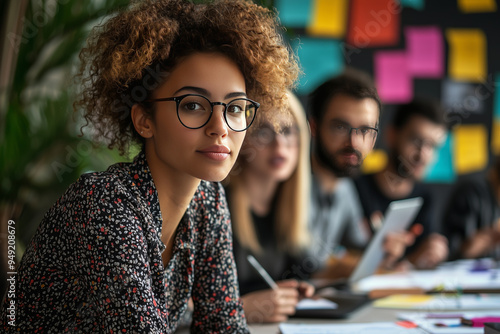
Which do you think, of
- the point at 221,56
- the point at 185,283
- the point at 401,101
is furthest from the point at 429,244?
the point at 221,56

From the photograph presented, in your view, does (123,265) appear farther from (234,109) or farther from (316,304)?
(316,304)

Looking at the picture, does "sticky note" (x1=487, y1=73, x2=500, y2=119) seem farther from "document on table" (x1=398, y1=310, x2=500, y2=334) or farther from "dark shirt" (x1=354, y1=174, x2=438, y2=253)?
"document on table" (x1=398, y1=310, x2=500, y2=334)

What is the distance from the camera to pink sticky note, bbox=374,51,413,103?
9.07 ft

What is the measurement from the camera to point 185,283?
2.79 ft

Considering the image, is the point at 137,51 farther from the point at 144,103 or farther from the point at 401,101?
the point at 401,101

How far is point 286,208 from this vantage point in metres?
1.61

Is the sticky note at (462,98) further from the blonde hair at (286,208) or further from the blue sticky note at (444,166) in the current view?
the blonde hair at (286,208)

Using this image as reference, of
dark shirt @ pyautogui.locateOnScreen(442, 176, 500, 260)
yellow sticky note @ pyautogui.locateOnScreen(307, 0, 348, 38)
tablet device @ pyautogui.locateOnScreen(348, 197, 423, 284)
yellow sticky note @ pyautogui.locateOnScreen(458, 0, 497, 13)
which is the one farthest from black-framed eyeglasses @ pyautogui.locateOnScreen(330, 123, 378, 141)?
yellow sticky note @ pyautogui.locateOnScreen(458, 0, 497, 13)

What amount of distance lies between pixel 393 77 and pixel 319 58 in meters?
0.43

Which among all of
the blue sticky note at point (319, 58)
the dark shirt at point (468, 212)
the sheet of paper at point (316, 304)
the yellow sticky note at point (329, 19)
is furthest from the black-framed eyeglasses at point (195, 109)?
the yellow sticky note at point (329, 19)

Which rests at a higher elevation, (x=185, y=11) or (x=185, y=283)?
(x=185, y=11)

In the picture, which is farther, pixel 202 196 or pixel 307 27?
pixel 307 27

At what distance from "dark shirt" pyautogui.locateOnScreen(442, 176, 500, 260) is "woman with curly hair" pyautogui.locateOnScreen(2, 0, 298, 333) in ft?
5.74

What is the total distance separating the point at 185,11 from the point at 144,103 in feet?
0.49
